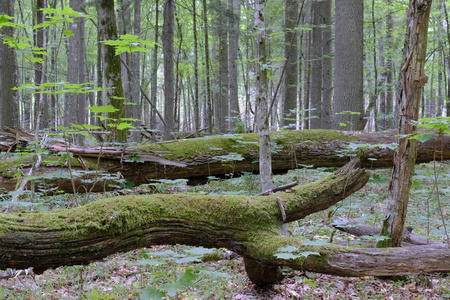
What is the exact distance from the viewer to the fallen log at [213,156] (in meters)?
5.07

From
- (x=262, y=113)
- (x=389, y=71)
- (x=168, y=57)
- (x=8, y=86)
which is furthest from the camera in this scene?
(x=389, y=71)

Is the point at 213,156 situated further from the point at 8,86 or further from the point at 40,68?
the point at 8,86

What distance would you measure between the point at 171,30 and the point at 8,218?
7850 mm

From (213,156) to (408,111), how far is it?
3537 mm

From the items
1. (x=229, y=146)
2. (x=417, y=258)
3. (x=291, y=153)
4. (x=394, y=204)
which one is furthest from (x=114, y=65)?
(x=417, y=258)

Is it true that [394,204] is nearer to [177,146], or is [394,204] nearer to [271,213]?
[271,213]

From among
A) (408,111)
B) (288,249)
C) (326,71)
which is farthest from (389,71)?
(288,249)

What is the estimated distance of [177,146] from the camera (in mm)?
5836

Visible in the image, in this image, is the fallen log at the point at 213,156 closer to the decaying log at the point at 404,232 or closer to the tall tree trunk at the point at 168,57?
the decaying log at the point at 404,232

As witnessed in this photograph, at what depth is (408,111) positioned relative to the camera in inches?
119

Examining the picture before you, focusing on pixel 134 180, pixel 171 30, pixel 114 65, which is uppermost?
pixel 171 30

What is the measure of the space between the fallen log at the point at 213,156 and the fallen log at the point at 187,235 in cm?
236

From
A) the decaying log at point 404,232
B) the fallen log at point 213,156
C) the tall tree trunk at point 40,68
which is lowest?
the decaying log at point 404,232

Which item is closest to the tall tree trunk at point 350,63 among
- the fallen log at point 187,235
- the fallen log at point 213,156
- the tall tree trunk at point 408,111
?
the fallen log at point 213,156
